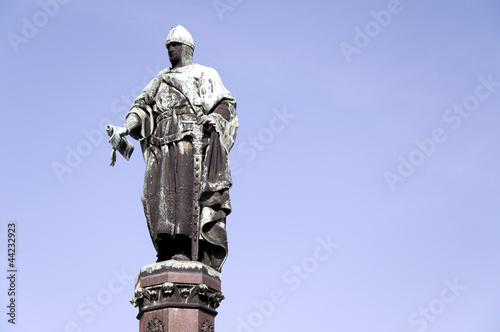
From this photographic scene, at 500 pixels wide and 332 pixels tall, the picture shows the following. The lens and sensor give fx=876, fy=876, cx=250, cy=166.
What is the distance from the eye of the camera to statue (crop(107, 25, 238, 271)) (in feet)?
46.8

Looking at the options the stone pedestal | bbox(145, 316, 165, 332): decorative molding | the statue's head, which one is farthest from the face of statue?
bbox(145, 316, 165, 332): decorative molding

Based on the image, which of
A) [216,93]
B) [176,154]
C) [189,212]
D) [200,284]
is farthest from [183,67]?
[200,284]

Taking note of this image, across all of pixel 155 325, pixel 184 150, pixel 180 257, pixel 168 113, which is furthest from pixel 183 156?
pixel 155 325

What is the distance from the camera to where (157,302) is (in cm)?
1372

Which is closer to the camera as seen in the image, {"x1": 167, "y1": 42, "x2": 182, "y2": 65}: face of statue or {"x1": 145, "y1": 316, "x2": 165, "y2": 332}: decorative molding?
{"x1": 145, "y1": 316, "x2": 165, "y2": 332}: decorative molding

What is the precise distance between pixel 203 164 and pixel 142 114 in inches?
63.0

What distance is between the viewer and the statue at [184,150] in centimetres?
1425

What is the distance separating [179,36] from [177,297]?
472 cm

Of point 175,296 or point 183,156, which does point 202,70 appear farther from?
point 175,296

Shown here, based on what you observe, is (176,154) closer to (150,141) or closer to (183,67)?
(150,141)

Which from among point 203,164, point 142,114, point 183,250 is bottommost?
point 183,250

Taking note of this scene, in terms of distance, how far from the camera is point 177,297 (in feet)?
44.7

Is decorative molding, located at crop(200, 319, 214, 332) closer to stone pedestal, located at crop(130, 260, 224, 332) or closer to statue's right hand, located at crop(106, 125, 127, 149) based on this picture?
stone pedestal, located at crop(130, 260, 224, 332)

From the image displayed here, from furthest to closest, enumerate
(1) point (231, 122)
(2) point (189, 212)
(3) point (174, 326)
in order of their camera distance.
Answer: (1) point (231, 122) < (2) point (189, 212) < (3) point (174, 326)
